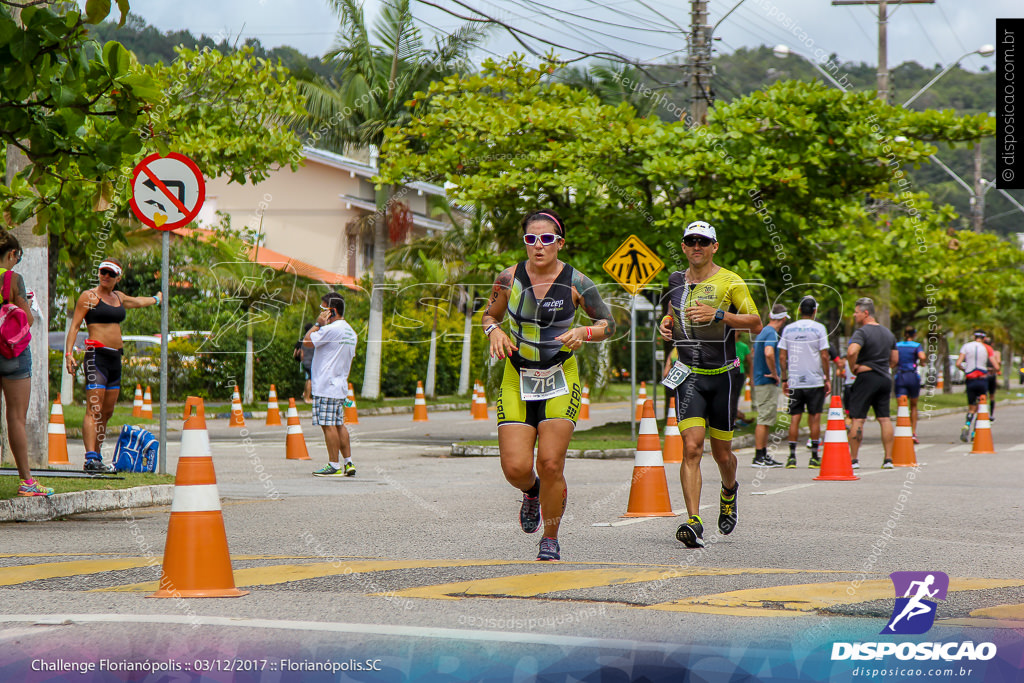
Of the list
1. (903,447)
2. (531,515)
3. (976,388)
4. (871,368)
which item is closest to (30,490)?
(531,515)

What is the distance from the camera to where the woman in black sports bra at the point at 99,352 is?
11.5 metres

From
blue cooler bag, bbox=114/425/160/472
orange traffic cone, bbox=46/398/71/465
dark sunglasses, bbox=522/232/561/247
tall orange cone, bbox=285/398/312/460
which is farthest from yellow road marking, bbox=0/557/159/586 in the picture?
tall orange cone, bbox=285/398/312/460

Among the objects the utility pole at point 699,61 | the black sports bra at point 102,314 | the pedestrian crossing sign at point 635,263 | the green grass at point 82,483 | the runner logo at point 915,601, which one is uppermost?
the utility pole at point 699,61

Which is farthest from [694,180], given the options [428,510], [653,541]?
[653,541]

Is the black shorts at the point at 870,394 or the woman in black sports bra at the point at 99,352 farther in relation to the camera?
the black shorts at the point at 870,394

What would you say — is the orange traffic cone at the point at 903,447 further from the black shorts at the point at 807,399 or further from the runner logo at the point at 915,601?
the runner logo at the point at 915,601

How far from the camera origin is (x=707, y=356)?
305 inches

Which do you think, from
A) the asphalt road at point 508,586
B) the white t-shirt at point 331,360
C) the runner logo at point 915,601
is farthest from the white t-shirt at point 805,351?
the runner logo at point 915,601

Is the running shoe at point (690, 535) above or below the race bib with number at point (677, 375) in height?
below

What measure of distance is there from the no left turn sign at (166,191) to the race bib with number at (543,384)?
480cm

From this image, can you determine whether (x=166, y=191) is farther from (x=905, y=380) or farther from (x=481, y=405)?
(x=481, y=405)

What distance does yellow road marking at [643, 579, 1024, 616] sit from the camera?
17.2 feet

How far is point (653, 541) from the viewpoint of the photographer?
7746 millimetres

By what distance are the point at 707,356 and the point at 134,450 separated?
6539 millimetres
